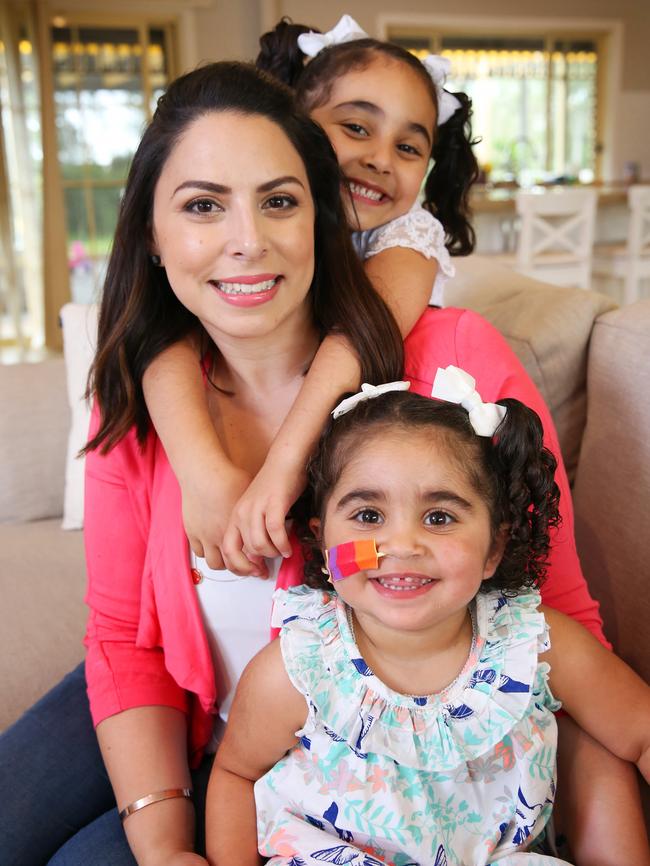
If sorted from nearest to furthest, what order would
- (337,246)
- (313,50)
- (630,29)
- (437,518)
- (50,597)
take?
(437,518) < (337,246) < (313,50) < (50,597) < (630,29)

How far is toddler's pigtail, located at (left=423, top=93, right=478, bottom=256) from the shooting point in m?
1.64

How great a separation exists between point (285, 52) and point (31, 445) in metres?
1.24

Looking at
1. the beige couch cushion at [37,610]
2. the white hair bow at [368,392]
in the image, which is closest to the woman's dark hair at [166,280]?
the white hair bow at [368,392]

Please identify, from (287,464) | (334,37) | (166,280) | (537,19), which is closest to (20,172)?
(537,19)

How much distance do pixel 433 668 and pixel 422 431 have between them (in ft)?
0.94

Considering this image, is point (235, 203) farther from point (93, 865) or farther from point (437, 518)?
point (93, 865)

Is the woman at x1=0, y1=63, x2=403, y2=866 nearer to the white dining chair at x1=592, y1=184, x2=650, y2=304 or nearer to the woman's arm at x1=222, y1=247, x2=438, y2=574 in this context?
the woman's arm at x1=222, y1=247, x2=438, y2=574

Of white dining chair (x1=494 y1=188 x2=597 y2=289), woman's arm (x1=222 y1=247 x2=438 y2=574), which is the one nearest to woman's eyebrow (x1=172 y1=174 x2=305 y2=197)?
woman's arm (x1=222 y1=247 x2=438 y2=574)

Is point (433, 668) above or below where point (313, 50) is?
below

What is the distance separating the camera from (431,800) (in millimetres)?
988

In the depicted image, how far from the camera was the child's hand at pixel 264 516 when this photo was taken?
3.43ft

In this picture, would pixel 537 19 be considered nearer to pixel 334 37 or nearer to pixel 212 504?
pixel 334 37

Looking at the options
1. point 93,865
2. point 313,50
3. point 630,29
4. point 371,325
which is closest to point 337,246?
point 371,325

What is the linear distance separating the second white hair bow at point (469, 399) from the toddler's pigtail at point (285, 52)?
88 centimetres
